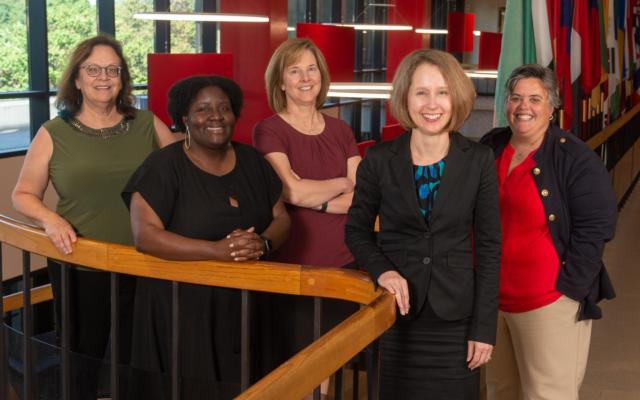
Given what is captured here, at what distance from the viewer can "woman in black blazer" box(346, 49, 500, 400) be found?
8.09 ft

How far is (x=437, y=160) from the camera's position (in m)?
2.53

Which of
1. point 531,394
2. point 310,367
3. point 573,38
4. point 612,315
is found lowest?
point 612,315

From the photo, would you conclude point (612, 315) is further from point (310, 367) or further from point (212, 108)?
point (310, 367)

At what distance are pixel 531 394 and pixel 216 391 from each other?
3.78 ft

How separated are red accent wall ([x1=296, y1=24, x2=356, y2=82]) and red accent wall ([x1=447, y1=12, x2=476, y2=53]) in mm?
9828

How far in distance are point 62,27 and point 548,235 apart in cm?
605

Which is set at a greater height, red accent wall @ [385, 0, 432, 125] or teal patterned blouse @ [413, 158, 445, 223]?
red accent wall @ [385, 0, 432, 125]

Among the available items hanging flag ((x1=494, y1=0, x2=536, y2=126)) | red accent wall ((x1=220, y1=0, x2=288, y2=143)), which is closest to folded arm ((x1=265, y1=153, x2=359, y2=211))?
hanging flag ((x1=494, y1=0, x2=536, y2=126))

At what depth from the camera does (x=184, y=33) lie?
10.1m

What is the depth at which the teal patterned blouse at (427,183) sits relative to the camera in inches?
98.7

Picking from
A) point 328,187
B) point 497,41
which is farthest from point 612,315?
point 497,41

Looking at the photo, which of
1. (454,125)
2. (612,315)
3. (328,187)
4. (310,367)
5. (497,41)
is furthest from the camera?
(497,41)

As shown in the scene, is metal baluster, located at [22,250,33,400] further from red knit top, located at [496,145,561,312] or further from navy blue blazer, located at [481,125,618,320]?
navy blue blazer, located at [481,125,618,320]

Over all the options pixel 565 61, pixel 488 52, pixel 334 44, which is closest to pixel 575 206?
pixel 565 61
